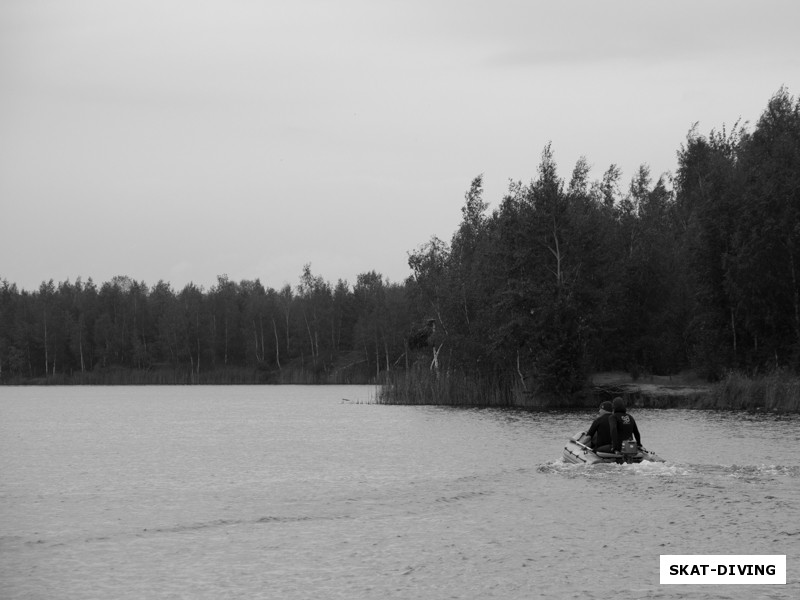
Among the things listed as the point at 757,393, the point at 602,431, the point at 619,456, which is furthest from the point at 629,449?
the point at 757,393

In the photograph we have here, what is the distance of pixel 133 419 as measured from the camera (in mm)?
59969

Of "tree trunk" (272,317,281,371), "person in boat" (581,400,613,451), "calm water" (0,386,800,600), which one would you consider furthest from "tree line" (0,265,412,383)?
"person in boat" (581,400,613,451)

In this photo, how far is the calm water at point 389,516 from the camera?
16.3 m

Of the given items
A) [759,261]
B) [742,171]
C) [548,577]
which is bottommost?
[548,577]

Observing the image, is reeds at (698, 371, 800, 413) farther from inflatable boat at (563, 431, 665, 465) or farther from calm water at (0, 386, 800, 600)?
inflatable boat at (563, 431, 665, 465)

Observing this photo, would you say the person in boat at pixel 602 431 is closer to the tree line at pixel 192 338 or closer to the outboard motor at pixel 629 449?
the outboard motor at pixel 629 449

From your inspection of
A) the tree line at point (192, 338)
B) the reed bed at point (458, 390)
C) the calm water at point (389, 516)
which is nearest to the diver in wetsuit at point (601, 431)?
the calm water at point (389, 516)

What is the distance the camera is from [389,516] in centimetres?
2220

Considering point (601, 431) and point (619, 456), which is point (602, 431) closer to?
point (601, 431)

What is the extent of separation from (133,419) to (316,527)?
4174cm

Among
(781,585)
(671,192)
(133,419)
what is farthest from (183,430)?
(671,192)

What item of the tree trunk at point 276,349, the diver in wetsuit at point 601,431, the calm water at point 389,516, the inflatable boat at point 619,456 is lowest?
the calm water at point 389,516

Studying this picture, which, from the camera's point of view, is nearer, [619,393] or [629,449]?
[629,449]

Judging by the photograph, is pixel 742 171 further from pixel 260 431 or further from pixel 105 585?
pixel 105 585
